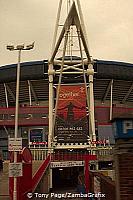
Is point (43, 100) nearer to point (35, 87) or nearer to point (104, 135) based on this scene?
point (35, 87)

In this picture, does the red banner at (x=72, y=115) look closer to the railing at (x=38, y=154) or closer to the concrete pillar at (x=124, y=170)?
the railing at (x=38, y=154)

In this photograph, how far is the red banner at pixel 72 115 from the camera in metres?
51.6

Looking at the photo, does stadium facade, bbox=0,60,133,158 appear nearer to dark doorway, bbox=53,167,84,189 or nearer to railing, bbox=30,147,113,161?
railing, bbox=30,147,113,161

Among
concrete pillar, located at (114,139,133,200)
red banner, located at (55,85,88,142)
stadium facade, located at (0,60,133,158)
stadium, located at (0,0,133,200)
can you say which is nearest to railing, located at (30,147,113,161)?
stadium, located at (0,0,133,200)

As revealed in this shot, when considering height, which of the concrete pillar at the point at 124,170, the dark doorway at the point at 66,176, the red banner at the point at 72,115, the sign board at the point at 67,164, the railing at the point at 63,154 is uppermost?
the red banner at the point at 72,115

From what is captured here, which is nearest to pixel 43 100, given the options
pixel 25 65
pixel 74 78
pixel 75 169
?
pixel 25 65

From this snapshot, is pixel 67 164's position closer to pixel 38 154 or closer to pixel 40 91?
pixel 38 154

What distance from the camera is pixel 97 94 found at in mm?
73375

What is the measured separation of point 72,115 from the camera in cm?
5538

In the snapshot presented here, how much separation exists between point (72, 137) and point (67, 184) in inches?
428

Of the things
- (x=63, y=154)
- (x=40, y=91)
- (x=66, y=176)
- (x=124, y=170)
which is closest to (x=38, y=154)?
(x=63, y=154)

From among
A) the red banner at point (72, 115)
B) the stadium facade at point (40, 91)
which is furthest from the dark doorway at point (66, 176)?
the stadium facade at point (40, 91)

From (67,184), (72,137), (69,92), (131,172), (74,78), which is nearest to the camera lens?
(131,172)

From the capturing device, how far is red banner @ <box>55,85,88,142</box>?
51562mm
